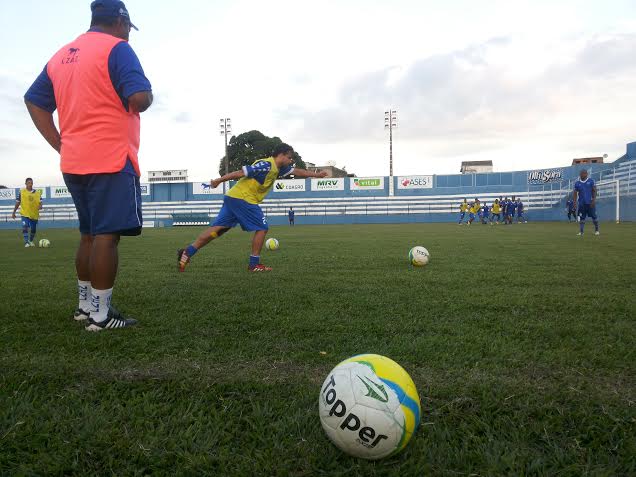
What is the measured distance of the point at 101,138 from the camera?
3291mm

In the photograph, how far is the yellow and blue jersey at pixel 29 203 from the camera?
1355 centimetres

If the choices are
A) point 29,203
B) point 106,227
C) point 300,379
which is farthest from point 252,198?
point 29,203

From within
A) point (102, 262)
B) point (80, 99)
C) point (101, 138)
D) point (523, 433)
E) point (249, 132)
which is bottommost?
point (523, 433)

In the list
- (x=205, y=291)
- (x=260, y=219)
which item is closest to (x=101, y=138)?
(x=205, y=291)

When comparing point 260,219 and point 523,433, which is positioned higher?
point 260,219

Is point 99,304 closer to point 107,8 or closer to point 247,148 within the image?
point 107,8

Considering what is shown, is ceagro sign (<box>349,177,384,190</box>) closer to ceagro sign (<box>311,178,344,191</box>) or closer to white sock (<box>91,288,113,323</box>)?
ceagro sign (<box>311,178,344,191</box>)

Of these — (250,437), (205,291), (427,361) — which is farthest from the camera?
(205,291)

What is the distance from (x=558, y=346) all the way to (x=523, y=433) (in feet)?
4.10

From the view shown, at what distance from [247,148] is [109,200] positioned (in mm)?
63945

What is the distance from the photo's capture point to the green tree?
63659mm

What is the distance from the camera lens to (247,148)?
65.4m


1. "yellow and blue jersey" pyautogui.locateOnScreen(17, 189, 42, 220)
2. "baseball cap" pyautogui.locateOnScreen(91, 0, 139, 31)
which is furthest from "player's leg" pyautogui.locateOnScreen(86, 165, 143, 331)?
"yellow and blue jersey" pyautogui.locateOnScreen(17, 189, 42, 220)

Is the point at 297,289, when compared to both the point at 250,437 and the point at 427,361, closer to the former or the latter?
the point at 427,361
